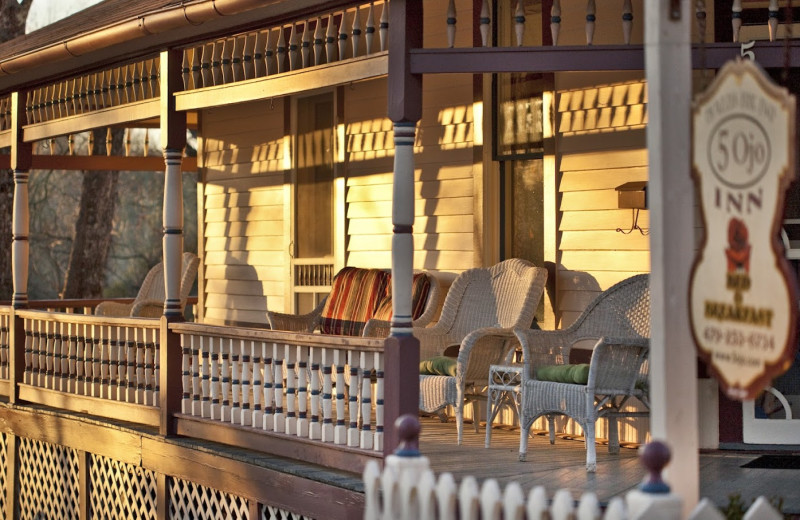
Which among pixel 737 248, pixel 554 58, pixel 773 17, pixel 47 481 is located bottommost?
pixel 47 481

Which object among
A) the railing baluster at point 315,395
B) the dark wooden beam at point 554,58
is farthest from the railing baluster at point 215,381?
the dark wooden beam at point 554,58

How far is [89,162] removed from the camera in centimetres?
1156

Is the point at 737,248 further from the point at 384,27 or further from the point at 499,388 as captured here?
the point at 499,388

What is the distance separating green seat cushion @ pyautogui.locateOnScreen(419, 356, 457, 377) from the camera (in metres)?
7.62

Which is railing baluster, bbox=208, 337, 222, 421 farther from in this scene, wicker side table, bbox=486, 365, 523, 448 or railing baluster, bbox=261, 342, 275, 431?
wicker side table, bbox=486, 365, 523, 448

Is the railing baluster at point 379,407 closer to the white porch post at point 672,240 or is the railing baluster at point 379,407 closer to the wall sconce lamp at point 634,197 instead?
the wall sconce lamp at point 634,197

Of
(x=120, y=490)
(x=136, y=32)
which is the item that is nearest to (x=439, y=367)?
(x=120, y=490)

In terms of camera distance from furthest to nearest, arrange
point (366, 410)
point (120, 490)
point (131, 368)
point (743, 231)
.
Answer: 1. point (120, 490)
2. point (131, 368)
3. point (366, 410)
4. point (743, 231)

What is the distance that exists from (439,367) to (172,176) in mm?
2211

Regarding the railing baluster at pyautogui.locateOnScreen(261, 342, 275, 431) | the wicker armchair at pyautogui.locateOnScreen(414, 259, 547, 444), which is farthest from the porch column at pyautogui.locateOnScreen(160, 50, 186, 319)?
the wicker armchair at pyautogui.locateOnScreen(414, 259, 547, 444)

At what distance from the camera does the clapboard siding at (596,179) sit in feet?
25.7

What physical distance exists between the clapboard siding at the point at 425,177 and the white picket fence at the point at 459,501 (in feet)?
14.8

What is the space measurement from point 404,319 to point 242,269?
17.6 ft

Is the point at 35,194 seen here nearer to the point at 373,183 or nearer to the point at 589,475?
the point at 373,183
